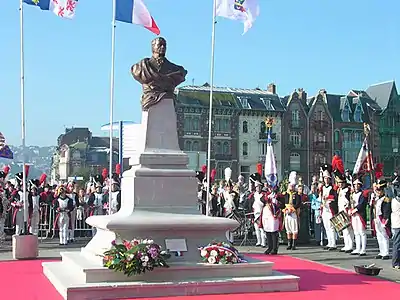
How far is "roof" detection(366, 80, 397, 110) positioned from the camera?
225 ft

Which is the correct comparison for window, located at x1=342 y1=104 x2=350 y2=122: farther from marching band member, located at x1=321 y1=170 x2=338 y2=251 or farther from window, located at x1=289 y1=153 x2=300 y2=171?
marching band member, located at x1=321 y1=170 x2=338 y2=251

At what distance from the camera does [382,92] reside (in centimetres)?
7050

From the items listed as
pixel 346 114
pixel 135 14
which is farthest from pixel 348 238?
pixel 346 114

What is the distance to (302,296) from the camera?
31.1ft

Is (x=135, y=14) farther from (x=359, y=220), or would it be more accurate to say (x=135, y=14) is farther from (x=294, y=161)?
(x=294, y=161)

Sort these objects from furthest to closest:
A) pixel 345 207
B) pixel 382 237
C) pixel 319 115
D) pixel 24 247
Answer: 1. pixel 319 115
2. pixel 345 207
3. pixel 382 237
4. pixel 24 247

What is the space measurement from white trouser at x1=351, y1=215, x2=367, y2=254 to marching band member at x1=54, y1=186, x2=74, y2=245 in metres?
8.27

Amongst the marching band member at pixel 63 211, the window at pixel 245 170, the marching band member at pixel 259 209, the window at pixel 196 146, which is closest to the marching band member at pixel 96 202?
the marching band member at pixel 63 211

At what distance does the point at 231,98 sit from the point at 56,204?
4573 cm

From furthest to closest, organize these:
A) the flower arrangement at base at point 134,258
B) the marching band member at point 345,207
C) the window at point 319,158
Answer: the window at point 319,158 → the marching band member at point 345,207 → the flower arrangement at base at point 134,258

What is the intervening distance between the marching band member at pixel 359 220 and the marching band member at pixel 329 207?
3.37ft

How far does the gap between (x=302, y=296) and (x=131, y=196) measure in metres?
3.50

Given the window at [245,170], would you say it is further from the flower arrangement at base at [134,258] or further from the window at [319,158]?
the flower arrangement at base at [134,258]

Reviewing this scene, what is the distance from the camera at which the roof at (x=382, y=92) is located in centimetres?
6869
